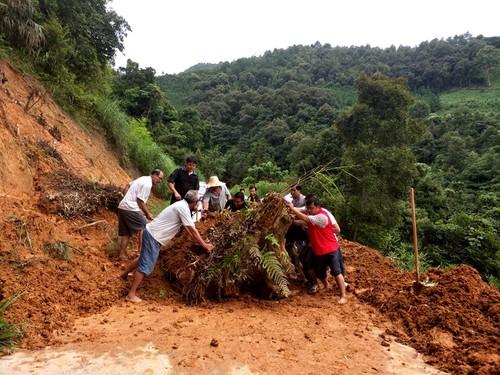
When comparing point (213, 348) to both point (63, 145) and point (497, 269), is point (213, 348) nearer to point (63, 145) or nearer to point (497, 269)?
point (63, 145)

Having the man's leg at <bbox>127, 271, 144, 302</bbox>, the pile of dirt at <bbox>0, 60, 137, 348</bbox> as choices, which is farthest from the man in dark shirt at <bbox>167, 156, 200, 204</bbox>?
the man's leg at <bbox>127, 271, 144, 302</bbox>

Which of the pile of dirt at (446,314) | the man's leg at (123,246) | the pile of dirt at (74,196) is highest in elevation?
the pile of dirt at (74,196)

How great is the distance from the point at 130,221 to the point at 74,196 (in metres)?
1.63

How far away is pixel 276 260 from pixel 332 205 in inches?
509

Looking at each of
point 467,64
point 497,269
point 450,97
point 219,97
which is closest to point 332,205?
point 497,269

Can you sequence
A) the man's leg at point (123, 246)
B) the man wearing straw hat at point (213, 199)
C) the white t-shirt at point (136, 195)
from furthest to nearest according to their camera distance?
the man wearing straw hat at point (213, 199)
the man's leg at point (123, 246)
the white t-shirt at point (136, 195)

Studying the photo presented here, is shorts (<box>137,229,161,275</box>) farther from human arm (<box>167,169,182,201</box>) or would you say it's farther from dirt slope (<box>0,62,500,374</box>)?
human arm (<box>167,169,182,201</box>)

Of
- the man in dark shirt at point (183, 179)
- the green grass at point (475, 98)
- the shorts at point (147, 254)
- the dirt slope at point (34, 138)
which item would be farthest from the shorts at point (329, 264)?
the green grass at point (475, 98)

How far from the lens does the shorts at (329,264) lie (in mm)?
5652

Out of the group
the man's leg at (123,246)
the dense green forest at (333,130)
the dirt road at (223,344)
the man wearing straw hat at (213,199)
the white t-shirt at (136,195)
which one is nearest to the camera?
the dirt road at (223,344)

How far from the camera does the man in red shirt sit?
5551 millimetres

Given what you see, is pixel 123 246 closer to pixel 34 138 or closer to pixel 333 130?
pixel 34 138

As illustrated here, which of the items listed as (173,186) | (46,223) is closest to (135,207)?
(173,186)

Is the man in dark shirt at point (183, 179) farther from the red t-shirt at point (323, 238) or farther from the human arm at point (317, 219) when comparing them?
the red t-shirt at point (323, 238)
